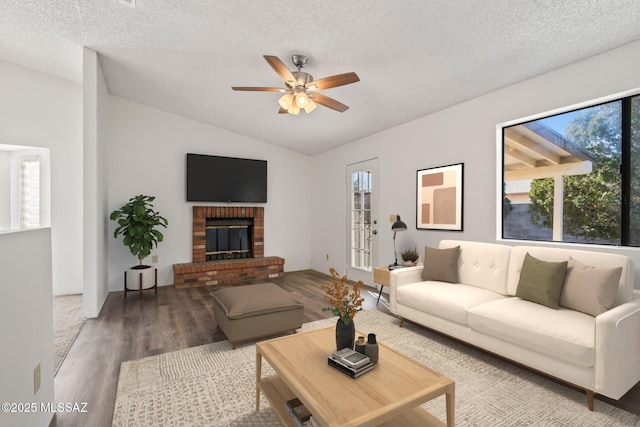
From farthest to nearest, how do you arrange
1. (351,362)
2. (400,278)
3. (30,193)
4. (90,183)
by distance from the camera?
(30,193), (90,183), (400,278), (351,362)

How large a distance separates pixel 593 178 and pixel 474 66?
1.52 m

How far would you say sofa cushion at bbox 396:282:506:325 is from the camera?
2779 mm

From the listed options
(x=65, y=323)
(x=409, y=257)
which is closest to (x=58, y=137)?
(x=65, y=323)

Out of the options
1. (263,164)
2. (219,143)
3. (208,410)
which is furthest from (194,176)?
(208,410)

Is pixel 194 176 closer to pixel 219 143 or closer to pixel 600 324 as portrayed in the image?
pixel 219 143

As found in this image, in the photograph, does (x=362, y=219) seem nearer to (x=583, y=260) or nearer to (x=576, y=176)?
(x=576, y=176)

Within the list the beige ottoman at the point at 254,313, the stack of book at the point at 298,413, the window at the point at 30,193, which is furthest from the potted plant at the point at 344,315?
the window at the point at 30,193

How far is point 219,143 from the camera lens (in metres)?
5.94

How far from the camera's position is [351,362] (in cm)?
167

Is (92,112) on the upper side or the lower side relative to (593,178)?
upper

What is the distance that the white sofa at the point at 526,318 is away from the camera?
76.5 inches

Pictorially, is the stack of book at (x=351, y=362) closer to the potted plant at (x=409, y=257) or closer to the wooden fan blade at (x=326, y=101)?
the wooden fan blade at (x=326, y=101)

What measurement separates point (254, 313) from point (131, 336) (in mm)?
1331

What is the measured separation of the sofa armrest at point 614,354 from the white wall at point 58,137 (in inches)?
241
